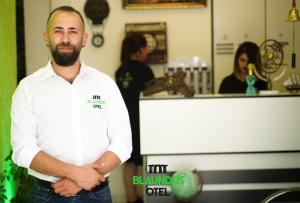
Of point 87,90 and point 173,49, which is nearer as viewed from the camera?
point 87,90

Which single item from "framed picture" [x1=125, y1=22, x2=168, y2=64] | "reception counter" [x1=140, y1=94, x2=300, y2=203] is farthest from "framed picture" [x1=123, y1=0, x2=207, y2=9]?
"reception counter" [x1=140, y1=94, x2=300, y2=203]

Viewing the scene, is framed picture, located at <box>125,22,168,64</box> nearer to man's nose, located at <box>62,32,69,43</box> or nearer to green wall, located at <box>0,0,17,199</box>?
green wall, located at <box>0,0,17,199</box>

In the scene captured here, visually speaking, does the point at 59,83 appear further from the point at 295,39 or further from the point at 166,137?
the point at 295,39

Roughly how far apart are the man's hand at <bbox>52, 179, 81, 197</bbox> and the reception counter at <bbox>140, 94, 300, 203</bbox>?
1.40 metres

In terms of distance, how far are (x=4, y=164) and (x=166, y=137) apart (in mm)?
1234


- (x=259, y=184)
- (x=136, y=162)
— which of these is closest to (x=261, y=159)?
(x=259, y=184)

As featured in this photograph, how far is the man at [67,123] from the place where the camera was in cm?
194

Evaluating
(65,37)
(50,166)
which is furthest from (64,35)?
(50,166)

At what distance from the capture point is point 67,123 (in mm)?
1987

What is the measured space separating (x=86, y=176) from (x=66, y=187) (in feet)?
0.31

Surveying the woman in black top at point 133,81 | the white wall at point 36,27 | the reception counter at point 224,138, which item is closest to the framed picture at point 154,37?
the woman in black top at point 133,81

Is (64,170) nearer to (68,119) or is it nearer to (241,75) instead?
(68,119)

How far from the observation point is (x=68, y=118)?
1989 millimetres

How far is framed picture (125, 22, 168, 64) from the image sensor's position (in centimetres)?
520
